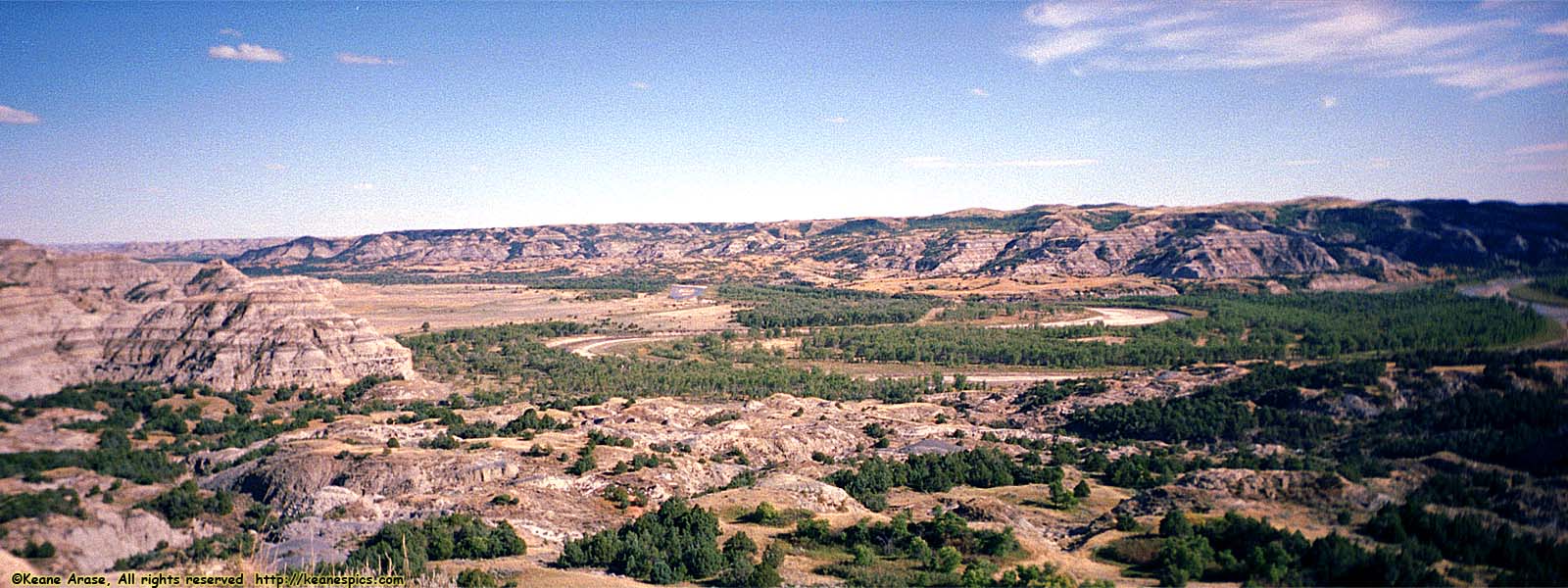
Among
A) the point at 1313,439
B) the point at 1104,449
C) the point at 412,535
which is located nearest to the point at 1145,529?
the point at 1104,449

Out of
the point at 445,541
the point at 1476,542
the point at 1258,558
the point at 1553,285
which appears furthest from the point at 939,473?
the point at 1553,285

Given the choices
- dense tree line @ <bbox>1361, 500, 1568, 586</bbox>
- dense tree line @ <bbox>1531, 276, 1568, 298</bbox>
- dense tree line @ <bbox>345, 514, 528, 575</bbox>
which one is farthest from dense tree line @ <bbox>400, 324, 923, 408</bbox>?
dense tree line @ <bbox>1531, 276, 1568, 298</bbox>

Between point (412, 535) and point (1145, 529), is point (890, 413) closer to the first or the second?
point (1145, 529)

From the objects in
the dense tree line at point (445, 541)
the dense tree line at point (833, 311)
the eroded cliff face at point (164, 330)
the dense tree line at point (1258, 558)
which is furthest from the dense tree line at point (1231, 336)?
the dense tree line at point (445, 541)

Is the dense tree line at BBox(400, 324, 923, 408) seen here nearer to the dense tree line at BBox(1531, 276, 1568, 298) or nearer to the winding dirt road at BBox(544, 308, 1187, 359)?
the winding dirt road at BBox(544, 308, 1187, 359)

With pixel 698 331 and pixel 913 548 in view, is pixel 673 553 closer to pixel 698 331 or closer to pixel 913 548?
pixel 913 548

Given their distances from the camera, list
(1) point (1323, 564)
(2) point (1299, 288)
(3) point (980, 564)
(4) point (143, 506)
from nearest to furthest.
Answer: (1) point (1323, 564) < (3) point (980, 564) < (4) point (143, 506) < (2) point (1299, 288)
